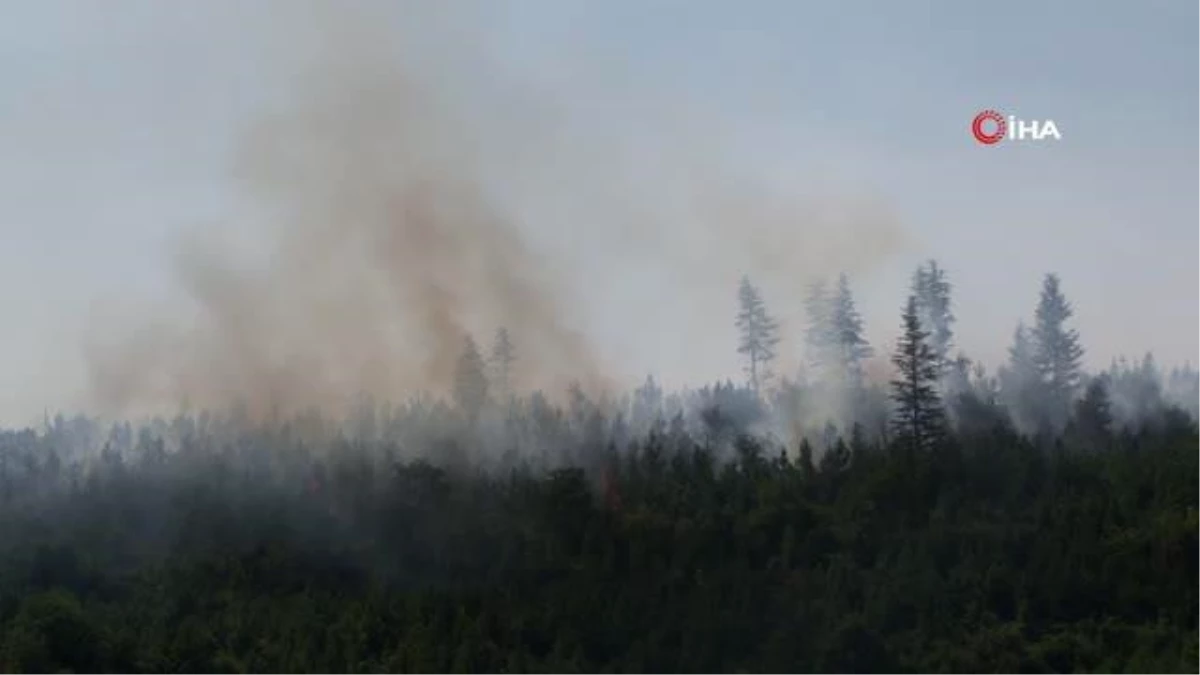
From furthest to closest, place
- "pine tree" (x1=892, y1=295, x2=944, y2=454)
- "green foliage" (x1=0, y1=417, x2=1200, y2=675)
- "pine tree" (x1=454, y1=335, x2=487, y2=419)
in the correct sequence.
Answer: "pine tree" (x1=454, y1=335, x2=487, y2=419) → "pine tree" (x1=892, y1=295, x2=944, y2=454) → "green foliage" (x1=0, y1=417, x2=1200, y2=675)

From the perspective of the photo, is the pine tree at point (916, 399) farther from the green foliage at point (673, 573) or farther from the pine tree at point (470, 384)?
the pine tree at point (470, 384)

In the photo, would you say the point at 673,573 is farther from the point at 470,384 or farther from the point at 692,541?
the point at 470,384

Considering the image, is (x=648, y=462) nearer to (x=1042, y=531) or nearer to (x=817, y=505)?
(x=817, y=505)

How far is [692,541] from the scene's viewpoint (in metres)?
80.6

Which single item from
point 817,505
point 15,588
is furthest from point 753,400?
point 15,588

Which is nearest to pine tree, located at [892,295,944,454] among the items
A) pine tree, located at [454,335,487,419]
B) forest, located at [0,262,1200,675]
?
forest, located at [0,262,1200,675]

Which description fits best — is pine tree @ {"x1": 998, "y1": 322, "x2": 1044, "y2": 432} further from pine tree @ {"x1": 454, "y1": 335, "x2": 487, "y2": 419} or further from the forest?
pine tree @ {"x1": 454, "y1": 335, "x2": 487, "y2": 419}

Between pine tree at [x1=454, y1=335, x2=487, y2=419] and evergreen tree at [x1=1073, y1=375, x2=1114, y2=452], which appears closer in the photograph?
evergreen tree at [x1=1073, y1=375, x2=1114, y2=452]

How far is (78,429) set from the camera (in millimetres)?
172000

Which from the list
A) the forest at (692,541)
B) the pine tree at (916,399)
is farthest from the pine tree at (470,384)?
the pine tree at (916,399)

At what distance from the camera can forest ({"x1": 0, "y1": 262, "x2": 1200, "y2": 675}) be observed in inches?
2657

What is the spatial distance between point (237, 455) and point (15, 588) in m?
41.1

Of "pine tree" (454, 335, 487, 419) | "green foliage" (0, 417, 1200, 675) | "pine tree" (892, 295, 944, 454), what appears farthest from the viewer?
"pine tree" (454, 335, 487, 419)

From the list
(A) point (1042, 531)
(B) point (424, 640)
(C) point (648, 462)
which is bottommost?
(B) point (424, 640)
